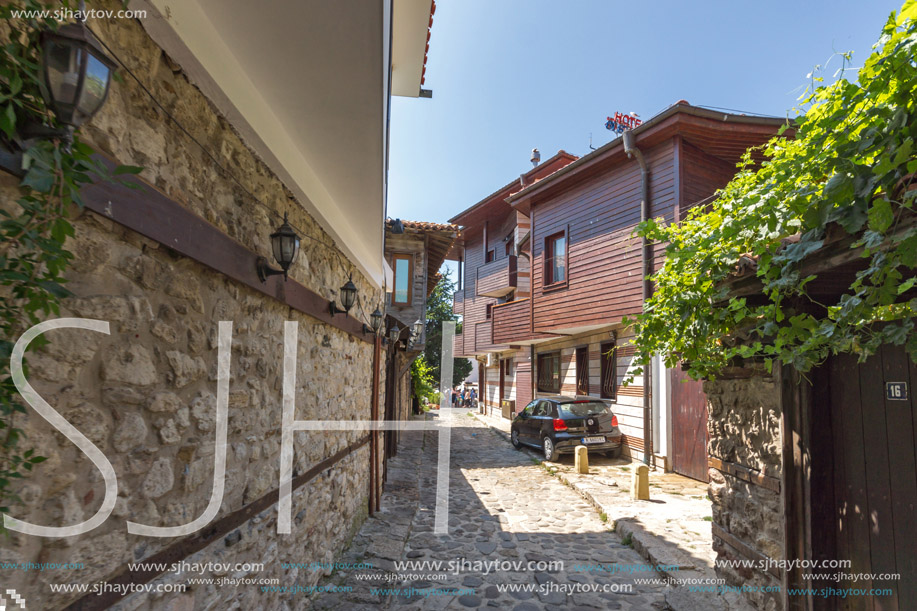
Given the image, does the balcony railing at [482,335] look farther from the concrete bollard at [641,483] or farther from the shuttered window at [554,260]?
the concrete bollard at [641,483]

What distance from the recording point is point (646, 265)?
9.24 meters

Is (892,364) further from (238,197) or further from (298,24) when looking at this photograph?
(238,197)

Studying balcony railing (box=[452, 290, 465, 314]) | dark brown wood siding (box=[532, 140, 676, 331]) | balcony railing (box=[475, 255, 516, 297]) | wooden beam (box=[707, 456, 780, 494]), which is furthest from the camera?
balcony railing (box=[452, 290, 465, 314])

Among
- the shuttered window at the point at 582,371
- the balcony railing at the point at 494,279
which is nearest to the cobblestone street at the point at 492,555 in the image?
the shuttered window at the point at 582,371

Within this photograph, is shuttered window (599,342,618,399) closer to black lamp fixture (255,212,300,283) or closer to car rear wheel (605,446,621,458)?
car rear wheel (605,446,621,458)

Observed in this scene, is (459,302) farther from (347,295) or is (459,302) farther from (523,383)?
(347,295)

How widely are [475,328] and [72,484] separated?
18679mm

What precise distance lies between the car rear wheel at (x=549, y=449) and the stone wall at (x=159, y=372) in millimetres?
7579

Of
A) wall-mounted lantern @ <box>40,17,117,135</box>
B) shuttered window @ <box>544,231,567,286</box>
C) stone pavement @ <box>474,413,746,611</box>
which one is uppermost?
shuttered window @ <box>544,231,567,286</box>

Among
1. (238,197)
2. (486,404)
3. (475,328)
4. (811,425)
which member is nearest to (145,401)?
(238,197)

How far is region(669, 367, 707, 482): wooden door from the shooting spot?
319 inches

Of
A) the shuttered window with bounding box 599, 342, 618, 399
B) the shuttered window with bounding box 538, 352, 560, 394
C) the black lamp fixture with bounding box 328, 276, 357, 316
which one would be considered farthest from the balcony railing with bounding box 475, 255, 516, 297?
the black lamp fixture with bounding box 328, 276, 357, 316

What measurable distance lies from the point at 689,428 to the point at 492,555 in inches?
199

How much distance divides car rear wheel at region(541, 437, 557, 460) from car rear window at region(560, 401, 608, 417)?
28.2 inches
